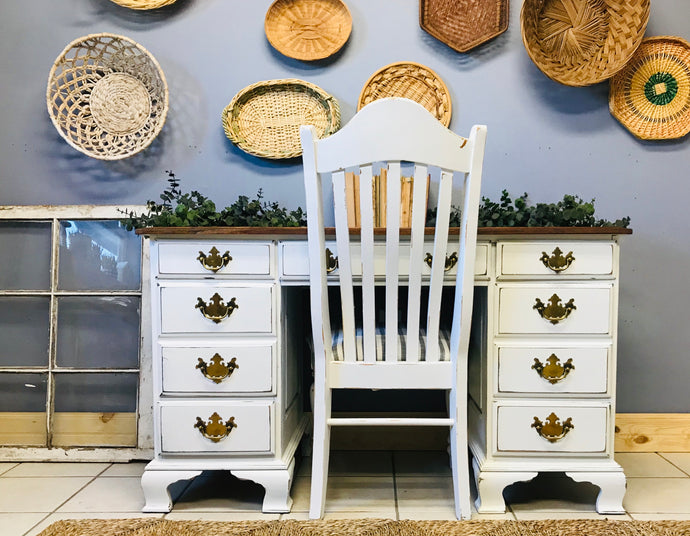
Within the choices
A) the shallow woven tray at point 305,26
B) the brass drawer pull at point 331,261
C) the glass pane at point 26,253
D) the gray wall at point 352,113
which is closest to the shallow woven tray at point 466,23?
the gray wall at point 352,113

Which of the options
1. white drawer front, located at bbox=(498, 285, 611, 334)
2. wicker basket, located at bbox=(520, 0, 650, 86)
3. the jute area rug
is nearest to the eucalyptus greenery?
white drawer front, located at bbox=(498, 285, 611, 334)

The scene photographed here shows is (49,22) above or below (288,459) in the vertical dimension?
above

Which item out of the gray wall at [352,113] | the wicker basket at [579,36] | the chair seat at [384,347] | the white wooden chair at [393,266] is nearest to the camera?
the white wooden chair at [393,266]

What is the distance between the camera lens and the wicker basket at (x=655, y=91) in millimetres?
2037

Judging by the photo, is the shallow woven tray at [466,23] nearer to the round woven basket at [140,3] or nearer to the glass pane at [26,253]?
the round woven basket at [140,3]

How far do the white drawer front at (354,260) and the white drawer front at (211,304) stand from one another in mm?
87

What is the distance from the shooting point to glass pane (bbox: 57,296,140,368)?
2096 millimetres

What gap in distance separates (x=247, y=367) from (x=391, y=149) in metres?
0.73

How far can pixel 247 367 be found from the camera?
1555 millimetres

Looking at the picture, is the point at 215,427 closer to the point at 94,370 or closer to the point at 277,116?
the point at 94,370

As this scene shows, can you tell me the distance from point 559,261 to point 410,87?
3.03 feet

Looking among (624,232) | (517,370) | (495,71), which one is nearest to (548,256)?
(624,232)

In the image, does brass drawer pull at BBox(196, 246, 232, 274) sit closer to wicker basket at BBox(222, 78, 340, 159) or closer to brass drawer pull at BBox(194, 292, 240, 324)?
brass drawer pull at BBox(194, 292, 240, 324)

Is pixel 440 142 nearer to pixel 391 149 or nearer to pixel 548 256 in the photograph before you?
pixel 391 149
